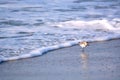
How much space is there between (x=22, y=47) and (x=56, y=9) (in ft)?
20.7

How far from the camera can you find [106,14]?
13.2 m

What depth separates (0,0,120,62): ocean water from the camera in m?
8.55

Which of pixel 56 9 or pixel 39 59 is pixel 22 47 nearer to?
pixel 39 59

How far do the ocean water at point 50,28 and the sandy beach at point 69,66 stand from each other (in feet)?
1.18

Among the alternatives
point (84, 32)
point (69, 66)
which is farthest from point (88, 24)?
point (69, 66)

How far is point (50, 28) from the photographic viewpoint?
35.0ft

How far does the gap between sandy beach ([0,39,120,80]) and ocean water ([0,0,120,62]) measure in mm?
360

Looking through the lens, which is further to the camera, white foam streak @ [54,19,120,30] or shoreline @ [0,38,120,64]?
white foam streak @ [54,19,120,30]

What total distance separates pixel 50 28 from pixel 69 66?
141 inches

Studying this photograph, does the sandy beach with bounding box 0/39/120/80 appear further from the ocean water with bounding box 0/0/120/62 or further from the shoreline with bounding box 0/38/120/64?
the ocean water with bounding box 0/0/120/62

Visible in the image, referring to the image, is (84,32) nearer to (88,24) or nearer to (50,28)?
(50,28)

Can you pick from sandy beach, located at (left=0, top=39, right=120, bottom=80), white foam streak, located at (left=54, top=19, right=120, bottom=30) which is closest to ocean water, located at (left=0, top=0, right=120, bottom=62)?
white foam streak, located at (left=54, top=19, right=120, bottom=30)

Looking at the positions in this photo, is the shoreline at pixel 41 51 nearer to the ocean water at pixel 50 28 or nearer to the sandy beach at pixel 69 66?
the ocean water at pixel 50 28

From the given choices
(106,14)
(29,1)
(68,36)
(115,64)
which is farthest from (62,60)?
(29,1)
